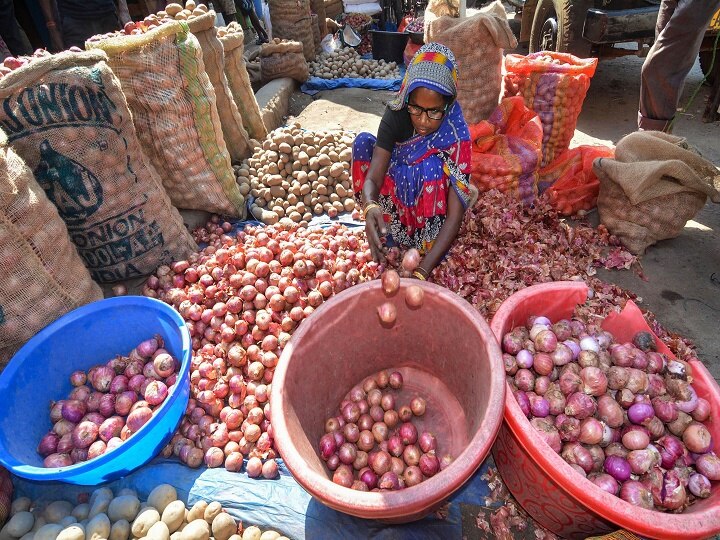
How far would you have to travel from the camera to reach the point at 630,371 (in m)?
1.66

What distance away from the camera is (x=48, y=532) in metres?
1.64

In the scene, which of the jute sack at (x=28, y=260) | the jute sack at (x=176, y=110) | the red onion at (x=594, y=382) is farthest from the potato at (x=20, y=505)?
the red onion at (x=594, y=382)

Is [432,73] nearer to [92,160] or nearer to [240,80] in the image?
[92,160]

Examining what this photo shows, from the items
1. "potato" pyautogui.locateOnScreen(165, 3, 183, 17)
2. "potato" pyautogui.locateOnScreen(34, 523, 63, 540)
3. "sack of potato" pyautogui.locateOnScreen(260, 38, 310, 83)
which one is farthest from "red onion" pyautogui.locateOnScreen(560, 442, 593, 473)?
"sack of potato" pyautogui.locateOnScreen(260, 38, 310, 83)

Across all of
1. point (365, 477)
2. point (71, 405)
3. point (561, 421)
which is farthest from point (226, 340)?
point (561, 421)

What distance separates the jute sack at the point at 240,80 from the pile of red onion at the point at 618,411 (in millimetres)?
3576

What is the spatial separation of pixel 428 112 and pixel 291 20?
624cm

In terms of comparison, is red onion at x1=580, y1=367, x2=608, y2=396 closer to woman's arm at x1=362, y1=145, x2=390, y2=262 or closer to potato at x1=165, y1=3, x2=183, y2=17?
woman's arm at x1=362, y1=145, x2=390, y2=262

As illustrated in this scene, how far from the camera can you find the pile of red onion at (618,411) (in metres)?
1.44

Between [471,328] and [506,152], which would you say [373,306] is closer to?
[471,328]

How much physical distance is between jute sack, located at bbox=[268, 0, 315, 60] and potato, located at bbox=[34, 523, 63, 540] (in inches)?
300

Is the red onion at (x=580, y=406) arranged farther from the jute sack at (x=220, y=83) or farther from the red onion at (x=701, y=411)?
the jute sack at (x=220, y=83)

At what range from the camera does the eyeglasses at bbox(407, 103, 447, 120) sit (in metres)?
2.21

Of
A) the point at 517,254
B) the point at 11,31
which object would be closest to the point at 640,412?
the point at 517,254
